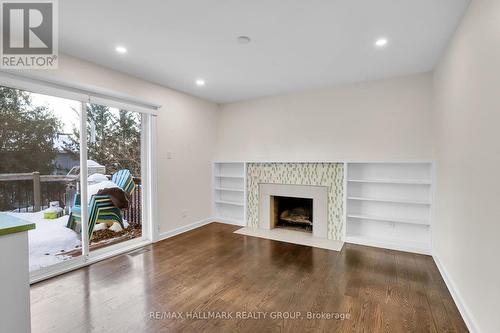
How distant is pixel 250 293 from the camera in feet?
7.86

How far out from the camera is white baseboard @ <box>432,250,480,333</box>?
6.00ft

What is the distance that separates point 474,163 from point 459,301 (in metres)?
1.30

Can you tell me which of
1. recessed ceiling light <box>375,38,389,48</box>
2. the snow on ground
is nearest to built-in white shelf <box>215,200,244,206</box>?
the snow on ground

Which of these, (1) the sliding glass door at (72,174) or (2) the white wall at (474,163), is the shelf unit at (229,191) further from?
(2) the white wall at (474,163)

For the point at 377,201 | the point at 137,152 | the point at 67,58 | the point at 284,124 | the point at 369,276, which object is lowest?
the point at 369,276

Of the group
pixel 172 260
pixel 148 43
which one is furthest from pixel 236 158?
pixel 148 43

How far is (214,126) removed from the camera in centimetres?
525

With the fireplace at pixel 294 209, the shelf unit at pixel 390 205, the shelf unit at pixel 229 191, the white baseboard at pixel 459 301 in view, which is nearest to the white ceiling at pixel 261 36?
the shelf unit at pixel 390 205

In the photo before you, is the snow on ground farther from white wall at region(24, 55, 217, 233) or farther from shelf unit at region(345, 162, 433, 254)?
shelf unit at region(345, 162, 433, 254)

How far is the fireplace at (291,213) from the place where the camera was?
466cm

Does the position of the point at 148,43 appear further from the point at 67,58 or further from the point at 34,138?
the point at 34,138

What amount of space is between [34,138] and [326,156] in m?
4.12

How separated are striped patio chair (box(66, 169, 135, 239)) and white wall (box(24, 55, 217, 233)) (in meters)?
0.51

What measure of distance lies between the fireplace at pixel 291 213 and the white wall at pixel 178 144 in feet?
4.73
